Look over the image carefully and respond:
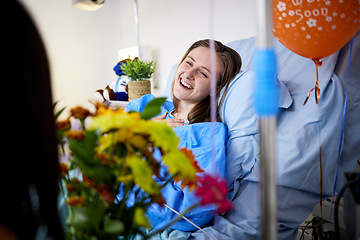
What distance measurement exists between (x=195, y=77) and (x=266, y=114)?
1040 mm

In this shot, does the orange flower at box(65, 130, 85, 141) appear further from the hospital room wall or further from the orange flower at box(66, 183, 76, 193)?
the hospital room wall

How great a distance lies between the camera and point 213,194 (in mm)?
373

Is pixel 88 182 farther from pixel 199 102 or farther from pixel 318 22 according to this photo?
pixel 199 102

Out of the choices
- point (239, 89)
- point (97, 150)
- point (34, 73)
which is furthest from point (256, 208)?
point (34, 73)

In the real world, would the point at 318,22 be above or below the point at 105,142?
above

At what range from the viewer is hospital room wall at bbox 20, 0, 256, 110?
243cm

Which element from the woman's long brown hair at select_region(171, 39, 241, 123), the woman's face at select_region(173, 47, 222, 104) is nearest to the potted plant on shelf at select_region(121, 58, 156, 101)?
the woman's face at select_region(173, 47, 222, 104)

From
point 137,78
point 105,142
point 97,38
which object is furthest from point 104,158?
point 97,38

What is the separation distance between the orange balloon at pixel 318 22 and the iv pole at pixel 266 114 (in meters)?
0.55

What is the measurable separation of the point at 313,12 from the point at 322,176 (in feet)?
1.68

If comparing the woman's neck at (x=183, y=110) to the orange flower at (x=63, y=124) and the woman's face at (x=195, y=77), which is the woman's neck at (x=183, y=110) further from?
the orange flower at (x=63, y=124)

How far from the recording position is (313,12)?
83 centimetres

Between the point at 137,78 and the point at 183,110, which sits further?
the point at 137,78

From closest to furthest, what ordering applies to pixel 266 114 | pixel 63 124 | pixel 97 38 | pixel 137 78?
pixel 266 114, pixel 63 124, pixel 137 78, pixel 97 38
